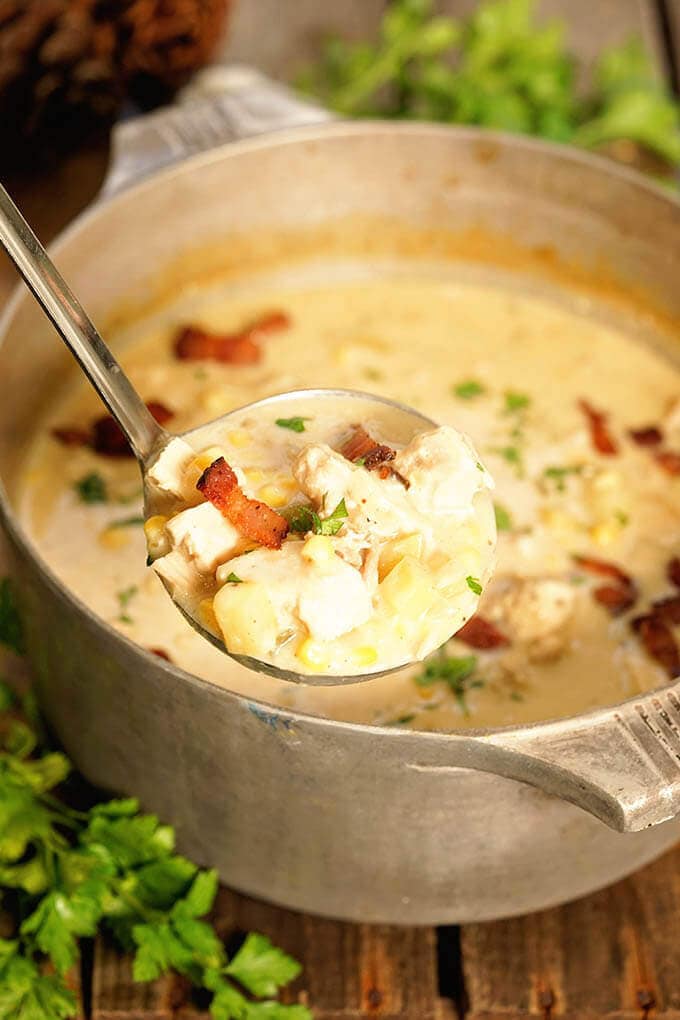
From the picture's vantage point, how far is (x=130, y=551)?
7.77 ft

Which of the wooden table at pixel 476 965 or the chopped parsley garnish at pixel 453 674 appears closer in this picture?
the wooden table at pixel 476 965

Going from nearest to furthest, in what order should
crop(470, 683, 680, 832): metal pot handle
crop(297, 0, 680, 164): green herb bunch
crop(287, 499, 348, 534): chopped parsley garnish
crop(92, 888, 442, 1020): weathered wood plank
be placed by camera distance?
crop(470, 683, 680, 832): metal pot handle
crop(287, 499, 348, 534): chopped parsley garnish
crop(92, 888, 442, 1020): weathered wood plank
crop(297, 0, 680, 164): green herb bunch

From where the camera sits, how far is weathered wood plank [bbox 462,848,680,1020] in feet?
6.56

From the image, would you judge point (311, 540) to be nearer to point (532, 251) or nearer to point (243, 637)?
point (243, 637)

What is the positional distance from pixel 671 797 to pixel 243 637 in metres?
0.53

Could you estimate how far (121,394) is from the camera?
180 centimetres

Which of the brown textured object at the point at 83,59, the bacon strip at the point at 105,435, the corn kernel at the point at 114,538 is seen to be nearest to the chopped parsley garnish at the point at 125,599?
the corn kernel at the point at 114,538

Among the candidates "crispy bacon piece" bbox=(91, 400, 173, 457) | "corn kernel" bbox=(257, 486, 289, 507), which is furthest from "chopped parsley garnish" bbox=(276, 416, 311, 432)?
"crispy bacon piece" bbox=(91, 400, 173, 457)

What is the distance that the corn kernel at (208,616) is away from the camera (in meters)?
1.65

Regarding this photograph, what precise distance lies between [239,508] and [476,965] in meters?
0.87

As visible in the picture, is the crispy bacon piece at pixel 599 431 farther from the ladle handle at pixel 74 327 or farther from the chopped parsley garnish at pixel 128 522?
the ladle handle at pixel 74 327

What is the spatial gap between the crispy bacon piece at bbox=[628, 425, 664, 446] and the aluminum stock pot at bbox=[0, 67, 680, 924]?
0.36m

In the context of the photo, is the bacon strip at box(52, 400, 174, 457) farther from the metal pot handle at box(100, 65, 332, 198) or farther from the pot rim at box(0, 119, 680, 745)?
the metal pot handle at box(100, 65, 332, 198)

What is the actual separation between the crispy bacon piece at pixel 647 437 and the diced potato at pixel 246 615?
1.24m
